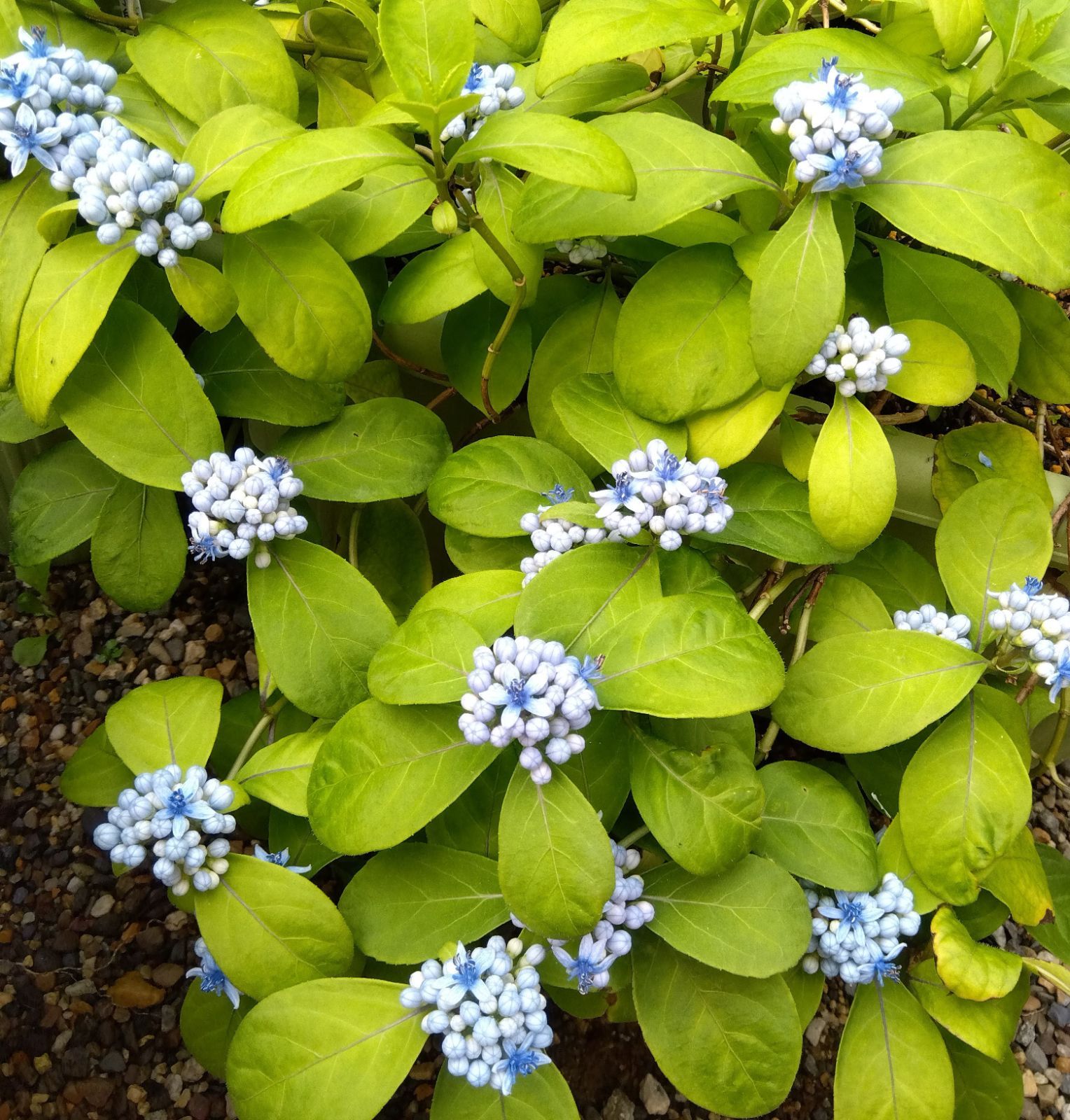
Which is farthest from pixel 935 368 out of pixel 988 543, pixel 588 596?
pixel 588 596

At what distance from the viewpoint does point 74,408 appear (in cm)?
92

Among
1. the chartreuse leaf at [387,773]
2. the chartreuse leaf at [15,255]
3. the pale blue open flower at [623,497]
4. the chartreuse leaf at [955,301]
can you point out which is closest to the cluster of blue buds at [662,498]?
the pale blue open flower at [623,497]

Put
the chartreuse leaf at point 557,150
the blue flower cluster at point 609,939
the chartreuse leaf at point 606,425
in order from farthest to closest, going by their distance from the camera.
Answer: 1. the chartreuse leaf at point 606,425
2. the blue flower cluster at point 609,939
3. the chartreuse leaf at point 557,150

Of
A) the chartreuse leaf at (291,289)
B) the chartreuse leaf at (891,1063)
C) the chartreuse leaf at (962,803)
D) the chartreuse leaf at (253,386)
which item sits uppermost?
the chartreuse leaf at (291,289)

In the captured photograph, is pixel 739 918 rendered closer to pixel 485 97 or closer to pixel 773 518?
pixel 773 518

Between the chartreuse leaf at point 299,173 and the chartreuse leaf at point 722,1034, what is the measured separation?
0.75 m

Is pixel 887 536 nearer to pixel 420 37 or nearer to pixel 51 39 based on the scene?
pixel 420 37

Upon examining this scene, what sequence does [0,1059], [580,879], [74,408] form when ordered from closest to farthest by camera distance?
[580,879]
[74,408]
[0,1059]

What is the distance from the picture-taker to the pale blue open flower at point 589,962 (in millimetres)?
810

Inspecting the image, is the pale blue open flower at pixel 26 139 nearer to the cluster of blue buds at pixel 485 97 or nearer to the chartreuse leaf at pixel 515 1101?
the cluster of blue buds at pixel 485 97

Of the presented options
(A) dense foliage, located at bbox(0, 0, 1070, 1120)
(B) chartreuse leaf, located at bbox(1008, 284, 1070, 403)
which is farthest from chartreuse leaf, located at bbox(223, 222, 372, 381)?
(B) chartreuse leaf, located at bbox(1008, 284, 1070, 403)

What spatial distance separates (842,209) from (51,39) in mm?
811

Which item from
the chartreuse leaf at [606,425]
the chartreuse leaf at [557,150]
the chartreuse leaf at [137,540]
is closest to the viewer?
the chartreuse leaf at [557,150]

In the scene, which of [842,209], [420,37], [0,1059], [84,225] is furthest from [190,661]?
[842,209]
